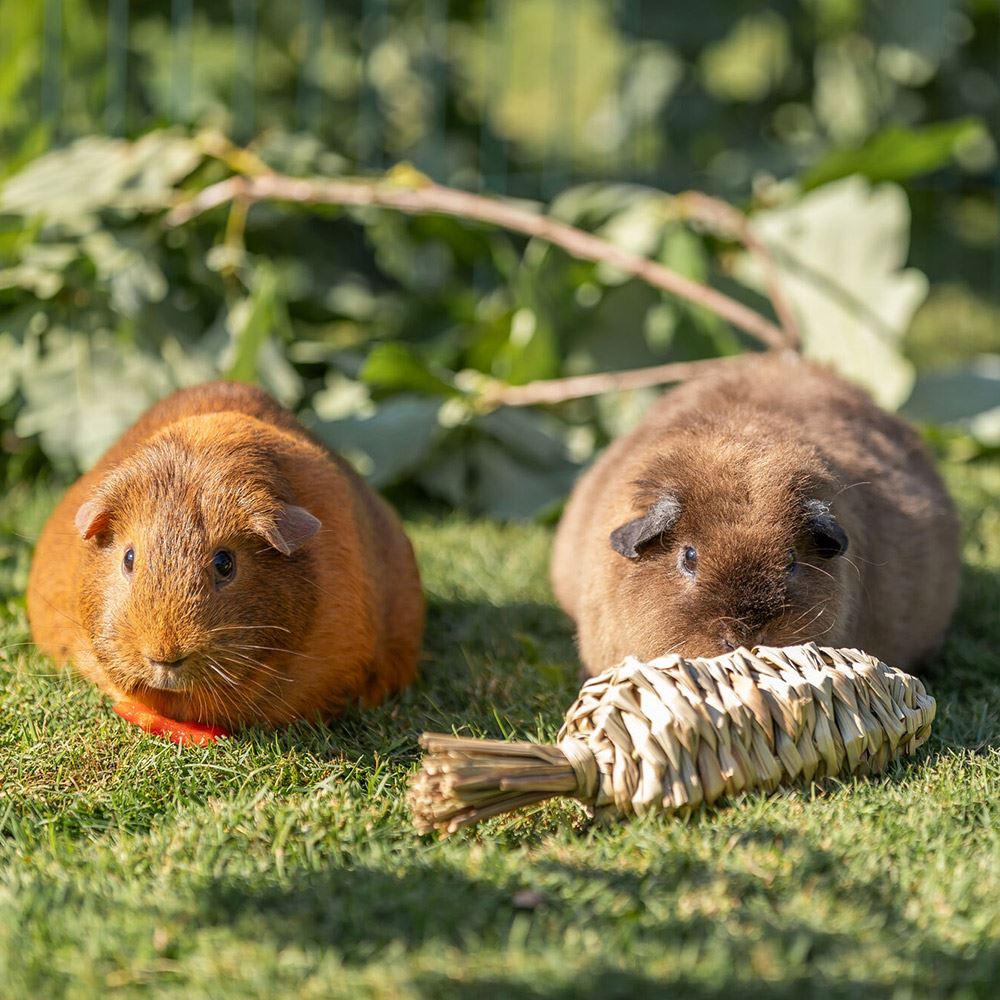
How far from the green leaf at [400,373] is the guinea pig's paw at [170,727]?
2.65 meters

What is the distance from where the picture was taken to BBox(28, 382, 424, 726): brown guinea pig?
3357 millimetres

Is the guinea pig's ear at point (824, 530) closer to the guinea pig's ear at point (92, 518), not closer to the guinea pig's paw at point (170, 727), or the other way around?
Answer: the guinea pig's paw at point (170, 727)

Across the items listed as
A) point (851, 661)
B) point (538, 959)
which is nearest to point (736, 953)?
point (538, 959)

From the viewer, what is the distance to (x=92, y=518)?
3.50 m

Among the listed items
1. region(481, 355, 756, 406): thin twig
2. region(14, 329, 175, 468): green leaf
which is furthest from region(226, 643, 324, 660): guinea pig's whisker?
region(481, 355, 756, 406): thin twig

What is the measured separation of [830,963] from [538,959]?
561 millimetres

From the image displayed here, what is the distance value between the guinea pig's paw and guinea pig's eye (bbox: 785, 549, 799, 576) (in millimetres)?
1669

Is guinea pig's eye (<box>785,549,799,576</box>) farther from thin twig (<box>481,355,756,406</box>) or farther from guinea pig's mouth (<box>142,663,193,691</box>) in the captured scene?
thin twig (<box>481,355,756,406</box>)

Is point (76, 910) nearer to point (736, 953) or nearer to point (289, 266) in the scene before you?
point (736, 953)

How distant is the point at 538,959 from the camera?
2.38m

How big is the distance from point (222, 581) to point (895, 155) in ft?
16.3

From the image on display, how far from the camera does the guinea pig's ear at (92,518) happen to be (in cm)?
351

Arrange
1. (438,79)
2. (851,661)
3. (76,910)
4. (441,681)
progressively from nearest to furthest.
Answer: (76,910) < (851,661) < (441,681) < (438,79)

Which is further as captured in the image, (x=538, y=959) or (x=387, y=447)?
(x=387, y=447)
